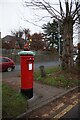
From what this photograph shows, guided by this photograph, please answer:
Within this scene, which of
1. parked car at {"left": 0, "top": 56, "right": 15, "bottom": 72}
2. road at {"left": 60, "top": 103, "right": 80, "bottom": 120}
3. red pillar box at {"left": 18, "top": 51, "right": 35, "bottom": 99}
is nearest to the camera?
road at {"left": 60, "top": 103, "right": 80, "bottom": 120}

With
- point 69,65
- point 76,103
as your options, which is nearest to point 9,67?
point 69,65

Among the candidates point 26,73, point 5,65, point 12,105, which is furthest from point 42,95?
point 5,65

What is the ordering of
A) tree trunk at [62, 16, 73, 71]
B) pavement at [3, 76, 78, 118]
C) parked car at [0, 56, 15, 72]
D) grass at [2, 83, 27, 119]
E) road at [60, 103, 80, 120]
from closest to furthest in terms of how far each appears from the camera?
grass at [2, 83, 27, 119], road at [60, 103, 80, 120], pavement at [3, 76, 78, 118], tree trunk at [62, 16, 73, 71], parked car at [0, 56, 15, 72]

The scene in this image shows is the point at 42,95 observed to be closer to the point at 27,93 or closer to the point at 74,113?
the point at 27,93

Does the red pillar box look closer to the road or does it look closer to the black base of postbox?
the black base of postbox

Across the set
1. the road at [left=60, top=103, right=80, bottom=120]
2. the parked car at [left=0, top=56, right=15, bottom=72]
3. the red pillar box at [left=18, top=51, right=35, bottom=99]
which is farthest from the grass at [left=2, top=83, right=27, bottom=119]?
the parked car at [left=0, top=56, right=15, bottom=72]

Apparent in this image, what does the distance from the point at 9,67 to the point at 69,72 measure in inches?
345

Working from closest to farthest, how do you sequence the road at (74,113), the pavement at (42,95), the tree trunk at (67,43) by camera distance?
the road at (74,113)
the pavement at (42,95)
the tree trunk at (67,43)

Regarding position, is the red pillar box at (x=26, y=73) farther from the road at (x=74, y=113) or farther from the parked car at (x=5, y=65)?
the parked car at (x=5, y=65)

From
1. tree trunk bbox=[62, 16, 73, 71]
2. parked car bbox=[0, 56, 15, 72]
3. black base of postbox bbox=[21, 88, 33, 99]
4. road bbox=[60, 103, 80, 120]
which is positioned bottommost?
road bbox=[60, 103, 80, 120]

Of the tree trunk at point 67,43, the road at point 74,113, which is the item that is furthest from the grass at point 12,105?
the tree trunk at point 67,43

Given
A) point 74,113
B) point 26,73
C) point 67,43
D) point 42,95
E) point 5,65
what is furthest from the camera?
point 5,65

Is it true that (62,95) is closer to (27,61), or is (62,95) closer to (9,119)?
(27,61)

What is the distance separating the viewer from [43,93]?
25.8ft
